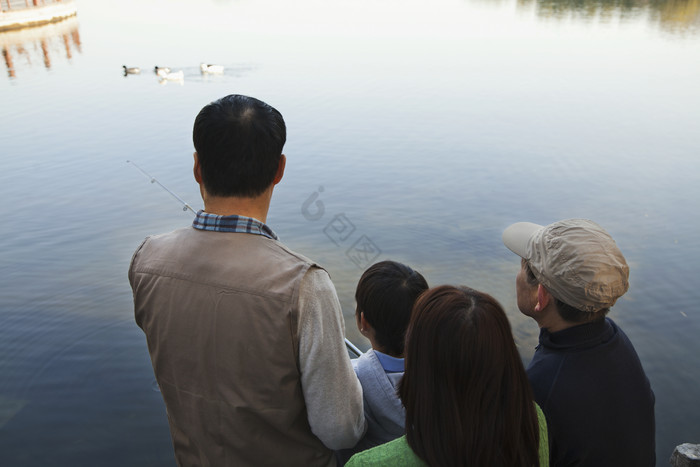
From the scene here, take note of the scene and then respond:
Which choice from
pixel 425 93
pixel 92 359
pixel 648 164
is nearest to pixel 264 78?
pixel 425 93

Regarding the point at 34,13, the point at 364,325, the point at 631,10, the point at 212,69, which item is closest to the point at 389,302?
the point at 364,325

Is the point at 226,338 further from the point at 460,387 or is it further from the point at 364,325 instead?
the point at 364,325

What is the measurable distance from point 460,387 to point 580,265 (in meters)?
0.49

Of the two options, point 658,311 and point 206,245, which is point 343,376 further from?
point 658,311

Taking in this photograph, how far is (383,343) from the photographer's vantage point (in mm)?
1591

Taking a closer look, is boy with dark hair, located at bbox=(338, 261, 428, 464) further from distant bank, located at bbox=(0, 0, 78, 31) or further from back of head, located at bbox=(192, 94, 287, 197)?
distant bank, located at bbox=(0, 0, 78, 31)

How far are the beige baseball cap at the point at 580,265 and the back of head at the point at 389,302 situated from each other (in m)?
0.35

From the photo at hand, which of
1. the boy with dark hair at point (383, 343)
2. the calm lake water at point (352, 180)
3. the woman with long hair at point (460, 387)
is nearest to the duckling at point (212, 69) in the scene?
the calm lake water at point (352, 180)

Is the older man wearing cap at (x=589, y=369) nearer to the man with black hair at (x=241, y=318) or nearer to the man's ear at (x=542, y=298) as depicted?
the man's ear at (x=542, y=298)

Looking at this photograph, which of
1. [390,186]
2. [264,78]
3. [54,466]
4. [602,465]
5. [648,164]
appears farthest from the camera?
[264,78]

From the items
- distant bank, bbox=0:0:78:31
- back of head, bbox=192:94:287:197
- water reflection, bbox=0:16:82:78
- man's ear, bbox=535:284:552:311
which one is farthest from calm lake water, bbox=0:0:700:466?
distant bank, bbox=0:0:78:31

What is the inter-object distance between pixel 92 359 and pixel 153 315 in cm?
290

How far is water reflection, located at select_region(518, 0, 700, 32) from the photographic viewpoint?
62.6 feet

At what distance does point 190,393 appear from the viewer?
3.85ft
